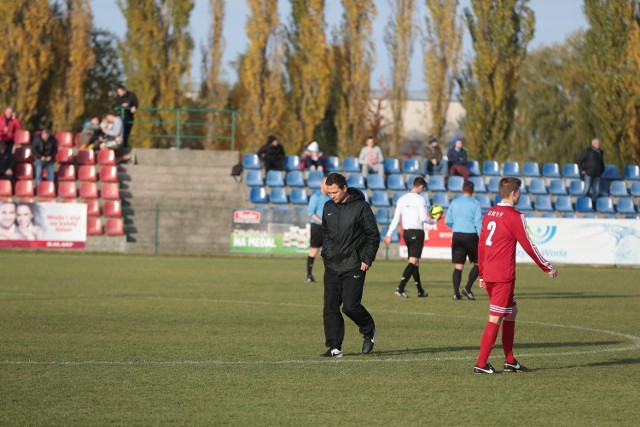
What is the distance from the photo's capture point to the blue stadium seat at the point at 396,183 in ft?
123

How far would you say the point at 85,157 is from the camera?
36750 millimetres

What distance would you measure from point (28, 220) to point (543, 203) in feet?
56.0

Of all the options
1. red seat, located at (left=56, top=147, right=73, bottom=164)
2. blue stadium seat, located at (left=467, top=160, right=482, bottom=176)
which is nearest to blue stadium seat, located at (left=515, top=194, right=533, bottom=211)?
blue stadium seat, located at (left=467, top=160, right=482, bottom=176)

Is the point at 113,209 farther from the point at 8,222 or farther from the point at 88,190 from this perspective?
the point at 8,222

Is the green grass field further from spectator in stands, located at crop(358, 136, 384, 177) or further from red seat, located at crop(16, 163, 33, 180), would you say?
spectator in stands, located at crop(358, 136, 384, 177)

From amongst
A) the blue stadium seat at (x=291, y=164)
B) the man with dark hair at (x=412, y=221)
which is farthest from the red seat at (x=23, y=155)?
the man with dark hair at (x=412, y=221)

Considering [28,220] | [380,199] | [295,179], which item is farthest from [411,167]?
[28,220]

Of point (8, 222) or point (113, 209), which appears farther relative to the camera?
point (113, 209)

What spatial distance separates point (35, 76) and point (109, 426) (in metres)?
39.2

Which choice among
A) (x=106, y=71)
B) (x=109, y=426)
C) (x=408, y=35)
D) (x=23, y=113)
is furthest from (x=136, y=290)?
(x=106, y=71)

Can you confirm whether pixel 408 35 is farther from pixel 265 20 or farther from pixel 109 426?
pixel 109 426

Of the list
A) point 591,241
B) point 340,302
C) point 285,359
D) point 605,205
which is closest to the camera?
point 285,359

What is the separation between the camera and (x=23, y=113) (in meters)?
44.6

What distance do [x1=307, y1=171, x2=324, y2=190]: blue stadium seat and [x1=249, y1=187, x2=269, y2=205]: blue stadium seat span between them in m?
1.64
